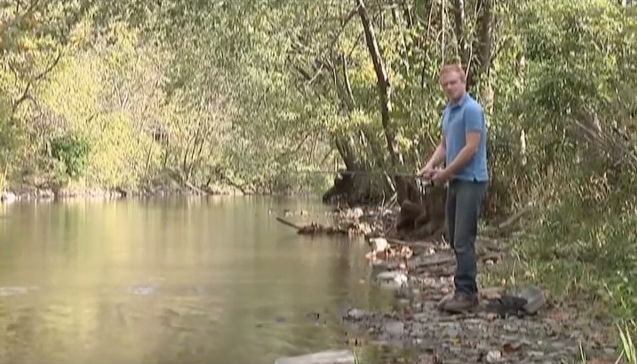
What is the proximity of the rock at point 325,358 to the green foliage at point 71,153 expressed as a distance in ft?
134

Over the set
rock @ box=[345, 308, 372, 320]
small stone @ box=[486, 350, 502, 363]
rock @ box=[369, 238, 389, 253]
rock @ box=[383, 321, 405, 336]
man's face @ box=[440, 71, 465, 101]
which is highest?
man's face @ box=[440, 71, 465, 101]

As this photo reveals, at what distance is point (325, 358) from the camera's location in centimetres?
518

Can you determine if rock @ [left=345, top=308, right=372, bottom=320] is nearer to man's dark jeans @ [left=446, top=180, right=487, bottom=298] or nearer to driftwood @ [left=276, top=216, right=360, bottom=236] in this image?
man's dark jeans @ [left=446, top=180, right=487, bottom=298]

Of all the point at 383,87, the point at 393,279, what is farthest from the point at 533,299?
the point at 383,87

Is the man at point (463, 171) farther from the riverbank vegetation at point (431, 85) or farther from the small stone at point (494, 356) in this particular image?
the small stone at point (494, 356)

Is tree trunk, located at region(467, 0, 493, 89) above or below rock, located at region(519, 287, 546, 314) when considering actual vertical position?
above

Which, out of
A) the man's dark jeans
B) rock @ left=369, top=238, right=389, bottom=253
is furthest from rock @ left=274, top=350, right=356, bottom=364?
rock @ left=369, top=238, right=389, bottom=253

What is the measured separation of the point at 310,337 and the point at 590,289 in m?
2.32

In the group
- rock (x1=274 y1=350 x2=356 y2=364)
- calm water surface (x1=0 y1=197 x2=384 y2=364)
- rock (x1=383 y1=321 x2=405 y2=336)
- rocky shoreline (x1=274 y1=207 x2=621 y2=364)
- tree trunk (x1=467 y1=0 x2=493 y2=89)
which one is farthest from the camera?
tree trunk (x1=467 y1=0 x2=493 y2=89)

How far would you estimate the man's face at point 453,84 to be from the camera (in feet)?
21.6

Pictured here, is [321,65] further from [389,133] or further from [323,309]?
[323,309]

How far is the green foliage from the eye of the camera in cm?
4470

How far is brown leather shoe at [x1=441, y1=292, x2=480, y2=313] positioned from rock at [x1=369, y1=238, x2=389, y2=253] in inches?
233

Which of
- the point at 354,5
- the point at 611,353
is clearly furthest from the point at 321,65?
the point at 611,353
